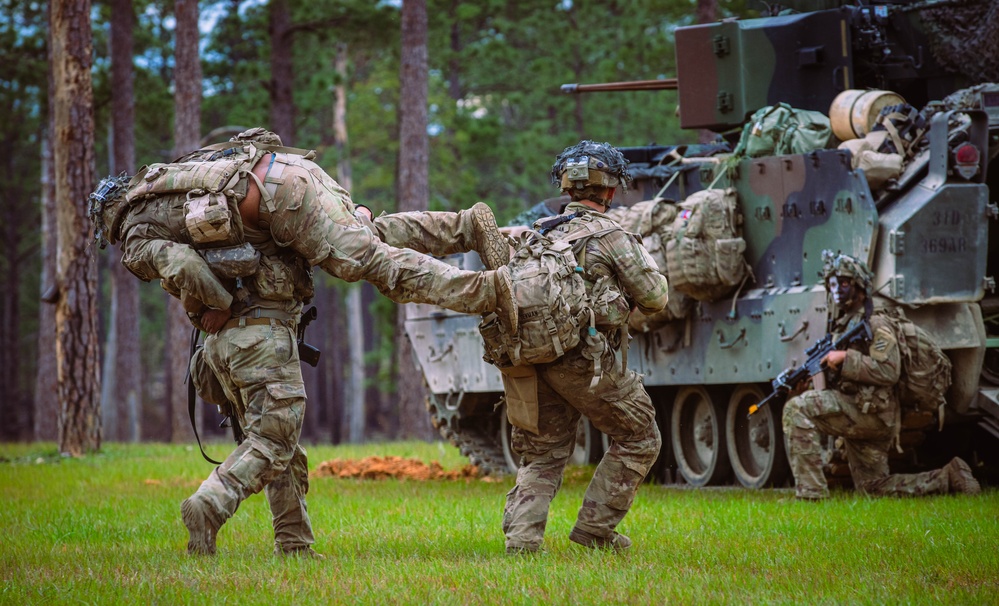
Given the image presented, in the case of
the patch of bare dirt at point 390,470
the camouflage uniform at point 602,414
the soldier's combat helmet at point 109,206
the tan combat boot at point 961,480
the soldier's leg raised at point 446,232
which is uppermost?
the soldier's combat helmet at point 109,206

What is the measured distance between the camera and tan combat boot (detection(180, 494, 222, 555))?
249 inches

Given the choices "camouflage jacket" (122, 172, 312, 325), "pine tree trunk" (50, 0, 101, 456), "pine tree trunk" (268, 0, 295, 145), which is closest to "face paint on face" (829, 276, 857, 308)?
"camouflage jacket" (122, 172, 312, 325)

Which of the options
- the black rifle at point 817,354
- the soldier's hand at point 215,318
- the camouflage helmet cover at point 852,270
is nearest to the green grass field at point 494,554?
the black rifle at point 817,354

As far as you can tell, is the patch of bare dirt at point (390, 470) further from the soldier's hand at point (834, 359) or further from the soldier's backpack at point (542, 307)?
the soldier's backpack at point (542, 307)

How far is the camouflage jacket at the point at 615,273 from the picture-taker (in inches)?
260

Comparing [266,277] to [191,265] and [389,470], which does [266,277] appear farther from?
[389,470]

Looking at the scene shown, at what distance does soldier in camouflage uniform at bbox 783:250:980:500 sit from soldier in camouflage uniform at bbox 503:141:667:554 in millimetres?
2914

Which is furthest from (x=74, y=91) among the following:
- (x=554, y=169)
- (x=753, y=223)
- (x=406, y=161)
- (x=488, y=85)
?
(x=488, y=85)

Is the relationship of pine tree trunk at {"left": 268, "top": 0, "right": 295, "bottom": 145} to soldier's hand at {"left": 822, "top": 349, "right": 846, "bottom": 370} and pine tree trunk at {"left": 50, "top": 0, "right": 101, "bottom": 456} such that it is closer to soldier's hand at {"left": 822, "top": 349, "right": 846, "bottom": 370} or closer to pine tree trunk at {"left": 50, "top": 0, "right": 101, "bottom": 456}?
pine tree trunk at {"left": 50, "top": 0, "right": 101, "bottom": 456}

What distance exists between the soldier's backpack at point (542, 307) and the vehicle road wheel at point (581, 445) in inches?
270

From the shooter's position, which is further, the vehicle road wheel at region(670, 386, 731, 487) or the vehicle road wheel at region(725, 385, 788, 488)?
the vehicle road wheel at region(670, 386, 731, 487)

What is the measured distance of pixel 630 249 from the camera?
21.8 ft

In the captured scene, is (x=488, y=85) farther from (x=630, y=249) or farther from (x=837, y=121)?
(x=630, y=249)

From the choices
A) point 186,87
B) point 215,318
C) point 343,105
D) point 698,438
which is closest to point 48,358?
point 186,87
